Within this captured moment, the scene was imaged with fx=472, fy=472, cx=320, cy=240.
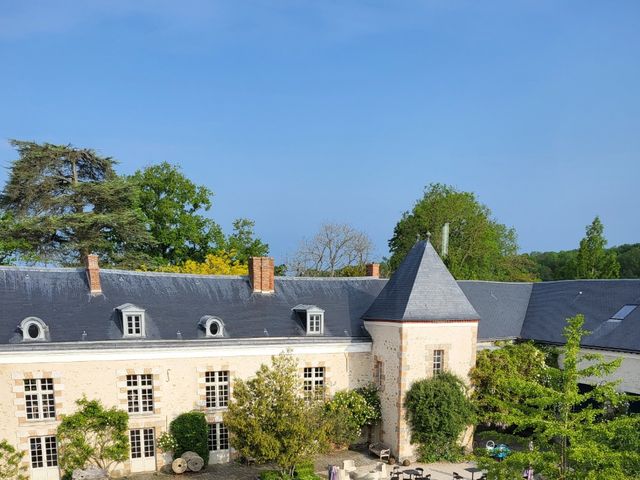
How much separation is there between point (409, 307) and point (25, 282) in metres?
16.7

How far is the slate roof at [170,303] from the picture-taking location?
1936 cm

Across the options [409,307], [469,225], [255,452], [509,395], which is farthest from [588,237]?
[255,452]

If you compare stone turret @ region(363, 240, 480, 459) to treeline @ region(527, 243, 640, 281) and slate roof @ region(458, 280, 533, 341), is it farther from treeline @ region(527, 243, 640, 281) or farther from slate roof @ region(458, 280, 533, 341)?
treeline @ region(527, 243, 640, 281)

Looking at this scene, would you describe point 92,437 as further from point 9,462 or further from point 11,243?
point 11,243

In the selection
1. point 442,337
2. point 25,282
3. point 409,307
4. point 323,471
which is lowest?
point 323,471

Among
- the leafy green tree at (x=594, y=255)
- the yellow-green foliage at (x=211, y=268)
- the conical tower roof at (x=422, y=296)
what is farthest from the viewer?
the leafy green tree at (x=594, y=255)

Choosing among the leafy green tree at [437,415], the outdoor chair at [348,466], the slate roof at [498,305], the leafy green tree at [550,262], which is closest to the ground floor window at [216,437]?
the outdoor chair at [348,466]

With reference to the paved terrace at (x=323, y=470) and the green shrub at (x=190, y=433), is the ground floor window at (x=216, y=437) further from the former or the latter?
the paved terrace at (x=323, y=470)

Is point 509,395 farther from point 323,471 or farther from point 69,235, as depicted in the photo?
point 69,235

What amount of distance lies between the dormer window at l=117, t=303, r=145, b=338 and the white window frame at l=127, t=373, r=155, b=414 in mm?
1724

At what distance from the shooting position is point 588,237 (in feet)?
123

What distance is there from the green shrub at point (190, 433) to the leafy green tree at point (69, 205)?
17647 mm

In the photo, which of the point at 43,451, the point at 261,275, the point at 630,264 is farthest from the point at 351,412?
the point at 630,264

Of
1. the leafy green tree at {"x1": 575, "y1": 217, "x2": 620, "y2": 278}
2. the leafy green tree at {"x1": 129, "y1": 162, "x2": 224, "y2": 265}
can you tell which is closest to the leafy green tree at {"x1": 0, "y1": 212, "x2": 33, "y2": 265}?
Answer: the leafy green tree at {"x1": 129, "y1": 162, "x2": 224, "y2": 265}
